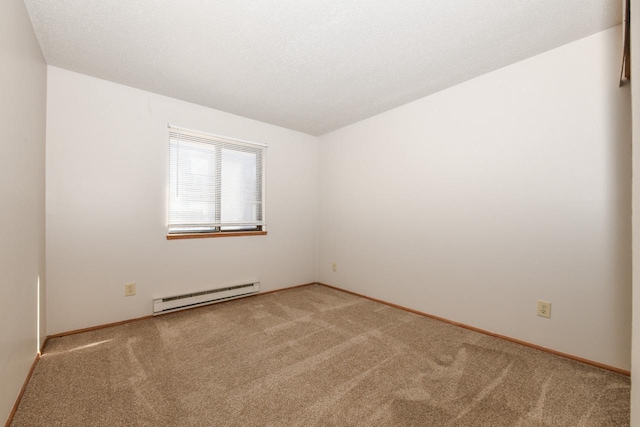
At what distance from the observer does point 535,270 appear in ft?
6.97

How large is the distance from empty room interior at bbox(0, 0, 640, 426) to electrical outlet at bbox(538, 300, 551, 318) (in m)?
0.02

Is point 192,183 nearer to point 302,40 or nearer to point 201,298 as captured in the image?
point 201,298

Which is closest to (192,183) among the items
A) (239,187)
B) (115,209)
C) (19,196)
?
(239,187)

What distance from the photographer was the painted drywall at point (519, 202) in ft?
6.02

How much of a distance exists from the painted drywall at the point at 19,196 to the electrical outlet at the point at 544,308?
3.27 metres

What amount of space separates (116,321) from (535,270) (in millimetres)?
3658

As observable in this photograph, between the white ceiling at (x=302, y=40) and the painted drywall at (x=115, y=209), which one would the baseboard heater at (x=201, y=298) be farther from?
the white ceiling at (x=302, y=40)

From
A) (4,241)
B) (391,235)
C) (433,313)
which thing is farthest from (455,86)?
(4,241)

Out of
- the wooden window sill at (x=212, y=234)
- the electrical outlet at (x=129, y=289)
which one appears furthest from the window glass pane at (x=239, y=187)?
the electrical outlet at (x=129, y=289)

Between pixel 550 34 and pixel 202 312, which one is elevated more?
pixel 550 34

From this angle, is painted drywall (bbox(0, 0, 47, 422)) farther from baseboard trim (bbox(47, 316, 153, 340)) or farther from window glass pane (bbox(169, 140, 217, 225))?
window glass pane (bbox(169, 140, 217, 225))

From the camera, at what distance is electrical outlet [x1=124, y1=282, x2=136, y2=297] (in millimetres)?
2607

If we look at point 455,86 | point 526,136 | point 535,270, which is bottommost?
point 535,270

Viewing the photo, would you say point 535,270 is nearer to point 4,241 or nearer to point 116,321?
point 4,241
